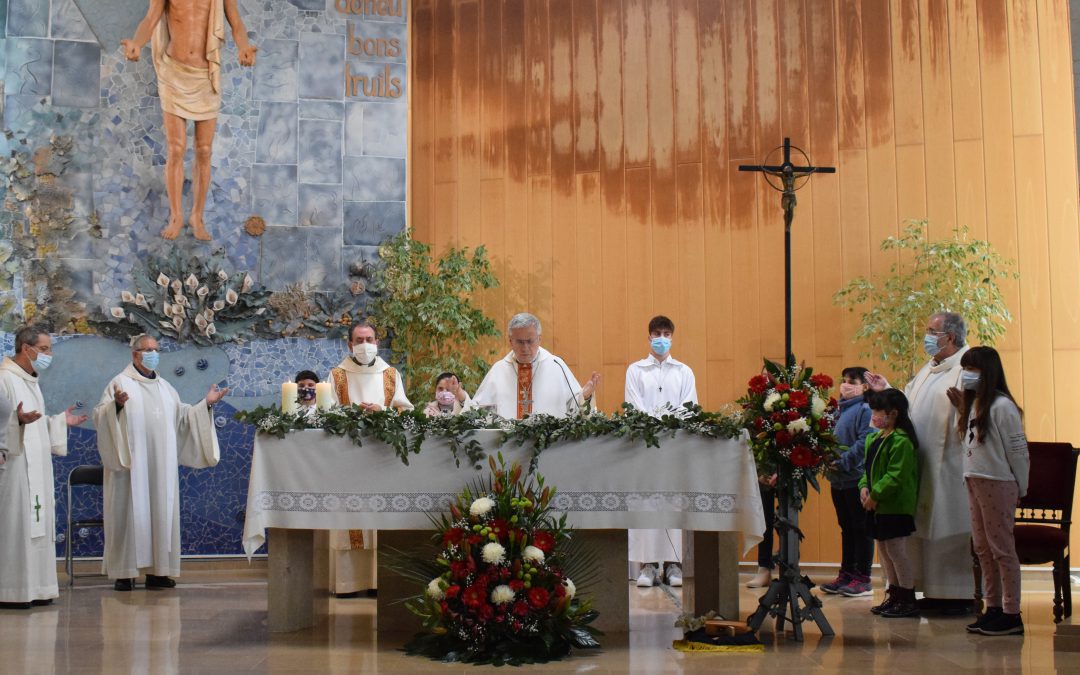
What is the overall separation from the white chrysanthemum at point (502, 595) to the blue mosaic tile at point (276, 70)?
607 cm

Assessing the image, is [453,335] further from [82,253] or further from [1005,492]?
[1005,492]

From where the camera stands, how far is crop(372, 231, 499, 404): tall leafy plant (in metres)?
9.11

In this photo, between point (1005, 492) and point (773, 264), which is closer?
point (1005, 492)

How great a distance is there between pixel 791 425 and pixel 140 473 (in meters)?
5.31

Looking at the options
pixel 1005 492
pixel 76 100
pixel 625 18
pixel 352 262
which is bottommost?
pixel 1005 492

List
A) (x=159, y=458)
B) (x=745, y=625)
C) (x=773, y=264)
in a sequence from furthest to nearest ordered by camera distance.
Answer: (x=773, y=264) < (x=159, y=458) < (x=745, y=625)

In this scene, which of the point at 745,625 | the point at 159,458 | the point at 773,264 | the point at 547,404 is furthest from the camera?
the point at 773,264

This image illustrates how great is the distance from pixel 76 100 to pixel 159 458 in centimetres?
328

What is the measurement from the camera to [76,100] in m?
9.51

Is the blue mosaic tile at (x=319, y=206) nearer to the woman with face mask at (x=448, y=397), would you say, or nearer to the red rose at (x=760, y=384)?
the woman with face mask at (x=448, y=397)

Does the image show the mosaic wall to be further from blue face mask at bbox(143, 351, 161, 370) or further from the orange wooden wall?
blue face mask at bbox(143, 351, 161, 370)

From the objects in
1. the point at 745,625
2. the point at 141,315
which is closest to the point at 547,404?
the point at 745,625

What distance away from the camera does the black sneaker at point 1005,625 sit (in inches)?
227

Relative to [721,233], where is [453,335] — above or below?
below
